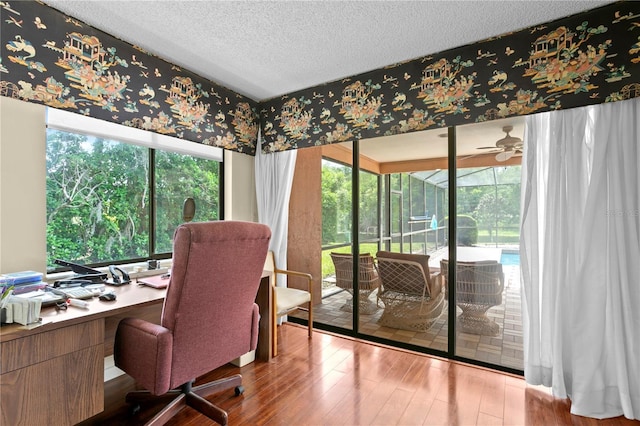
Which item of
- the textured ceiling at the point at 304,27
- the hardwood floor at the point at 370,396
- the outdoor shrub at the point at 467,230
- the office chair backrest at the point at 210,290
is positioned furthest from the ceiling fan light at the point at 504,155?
the office chair backrest at the point at 210,290

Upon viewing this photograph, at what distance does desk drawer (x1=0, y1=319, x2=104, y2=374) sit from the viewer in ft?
3.81

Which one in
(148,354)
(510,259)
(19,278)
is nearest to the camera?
(148,354)

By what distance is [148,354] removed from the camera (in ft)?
4.85

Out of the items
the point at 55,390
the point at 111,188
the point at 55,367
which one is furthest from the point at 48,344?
Answer: the point at 111,188

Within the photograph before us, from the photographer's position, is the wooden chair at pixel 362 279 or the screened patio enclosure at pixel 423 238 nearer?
the screened patio enclosure at pixel 423 238

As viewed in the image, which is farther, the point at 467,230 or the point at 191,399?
the point at 467,230

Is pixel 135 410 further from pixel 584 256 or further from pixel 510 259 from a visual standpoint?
pixel 584 256

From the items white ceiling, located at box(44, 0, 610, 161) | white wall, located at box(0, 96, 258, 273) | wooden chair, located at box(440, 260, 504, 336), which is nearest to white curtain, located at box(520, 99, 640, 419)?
wooden chair, located at box(440, 260, 504, 336)

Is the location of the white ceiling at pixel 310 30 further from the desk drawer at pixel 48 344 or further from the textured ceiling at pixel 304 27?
the desk drawer at pixel 48 344

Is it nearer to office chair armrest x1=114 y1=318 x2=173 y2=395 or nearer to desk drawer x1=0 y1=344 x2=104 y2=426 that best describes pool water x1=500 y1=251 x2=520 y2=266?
office chair armrest x1=114 y1=318 x2=173 y2=395

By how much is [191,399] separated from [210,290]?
32.5 inches

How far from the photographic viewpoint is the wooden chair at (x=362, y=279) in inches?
119

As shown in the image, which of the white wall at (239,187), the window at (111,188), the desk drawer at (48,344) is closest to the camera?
the desk drawer at (48,344)

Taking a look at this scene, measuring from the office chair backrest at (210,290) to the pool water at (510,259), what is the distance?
1962 millimetres
